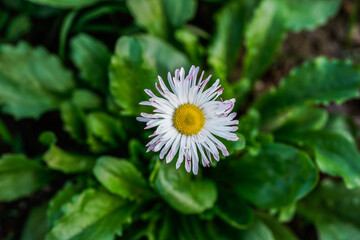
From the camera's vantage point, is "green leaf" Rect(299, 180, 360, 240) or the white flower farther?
"green leaf" Rect(299, 180, 360, 240)

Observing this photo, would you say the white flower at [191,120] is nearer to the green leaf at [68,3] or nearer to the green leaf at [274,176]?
the green leaf at [274,176]

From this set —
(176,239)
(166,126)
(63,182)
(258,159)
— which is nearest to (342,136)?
(258,159)

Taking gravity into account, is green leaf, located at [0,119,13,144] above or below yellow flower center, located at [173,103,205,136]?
below

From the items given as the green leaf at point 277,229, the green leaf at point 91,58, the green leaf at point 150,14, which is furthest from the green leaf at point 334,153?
the green leaf at point 91,58

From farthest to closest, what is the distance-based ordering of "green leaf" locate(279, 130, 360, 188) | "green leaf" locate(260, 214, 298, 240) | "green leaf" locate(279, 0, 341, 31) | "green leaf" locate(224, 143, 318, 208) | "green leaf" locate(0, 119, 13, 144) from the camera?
"green leaf" locate(279, 0, 341, 31) < "green leaf" locate(0, 119, 13, 144) < "green leaf" locate(260, 214, 298, 240) < "green leaf" locate(279, 130, 360, 188) < "green leaf" locate(224, 143, 318, 208)

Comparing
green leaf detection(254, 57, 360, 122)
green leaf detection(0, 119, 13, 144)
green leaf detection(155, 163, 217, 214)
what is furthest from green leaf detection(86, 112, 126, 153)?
green leaf detection(254, 57, 360, 122)

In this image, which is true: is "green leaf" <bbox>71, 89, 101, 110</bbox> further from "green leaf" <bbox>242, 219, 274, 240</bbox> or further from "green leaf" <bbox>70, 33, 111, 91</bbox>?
"green leaf" <bbox>242, 219, 274, 240</bbox>

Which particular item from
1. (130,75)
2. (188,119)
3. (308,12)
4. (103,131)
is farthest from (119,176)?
(308,12)
